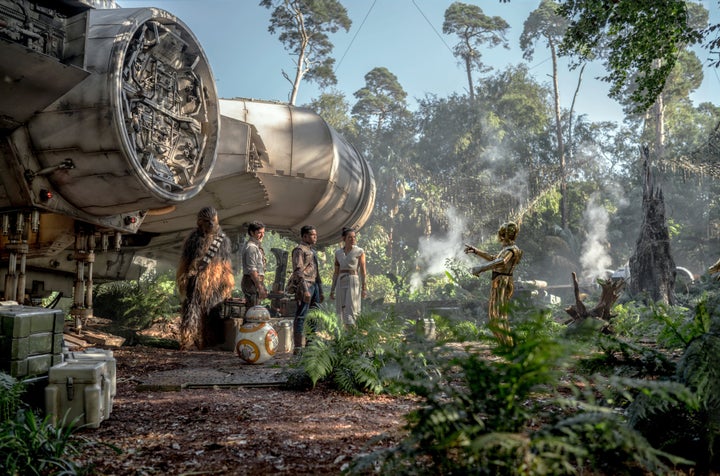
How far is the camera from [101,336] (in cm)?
816

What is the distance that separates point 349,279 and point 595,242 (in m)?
32.6

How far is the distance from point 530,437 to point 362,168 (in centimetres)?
1186

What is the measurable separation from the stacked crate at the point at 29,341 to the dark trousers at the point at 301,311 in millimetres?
4411

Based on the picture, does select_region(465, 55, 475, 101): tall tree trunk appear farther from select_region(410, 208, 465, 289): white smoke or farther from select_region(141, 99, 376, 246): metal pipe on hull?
select_region(141, 99, 376, 246): metal pipe on hull

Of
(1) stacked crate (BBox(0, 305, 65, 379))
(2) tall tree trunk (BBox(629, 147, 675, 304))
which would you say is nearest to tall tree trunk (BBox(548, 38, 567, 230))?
(2) tall tree trunk (BBox(629, 147, 675, 304))

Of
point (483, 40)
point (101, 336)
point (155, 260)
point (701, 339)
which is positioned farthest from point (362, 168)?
point (483, 40)

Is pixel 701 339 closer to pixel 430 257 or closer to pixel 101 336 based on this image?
pixel 101 336

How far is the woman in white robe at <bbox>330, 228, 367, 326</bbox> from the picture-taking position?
27.3ft

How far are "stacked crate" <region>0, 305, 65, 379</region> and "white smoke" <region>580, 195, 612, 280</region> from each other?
34.1 meters

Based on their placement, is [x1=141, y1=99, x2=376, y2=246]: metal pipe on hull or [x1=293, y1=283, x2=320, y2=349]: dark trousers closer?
[x1=293, y1=283, x2=320, y2=349]: dark trousers

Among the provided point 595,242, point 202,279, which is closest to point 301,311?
point 202,279

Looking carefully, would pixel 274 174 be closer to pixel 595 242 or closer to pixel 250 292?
pixel 250 292

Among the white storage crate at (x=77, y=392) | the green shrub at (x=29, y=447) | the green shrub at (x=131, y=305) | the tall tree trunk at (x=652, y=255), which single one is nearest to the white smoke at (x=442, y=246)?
the tall tree trunk at (x=652, y=255)

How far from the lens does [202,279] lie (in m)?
8.09
